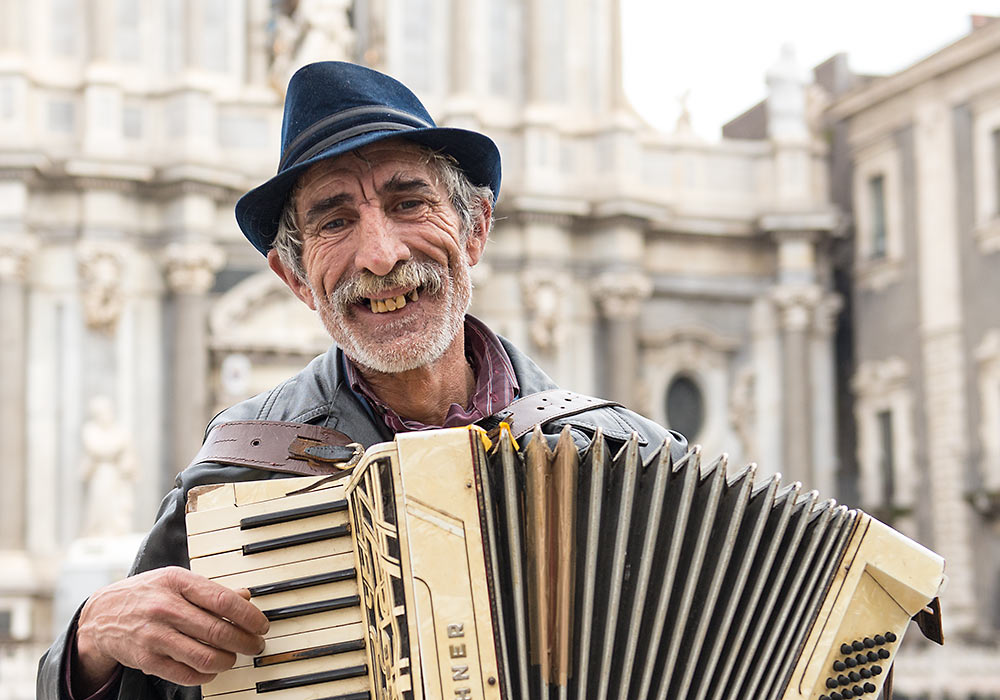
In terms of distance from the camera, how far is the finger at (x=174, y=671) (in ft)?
6.39

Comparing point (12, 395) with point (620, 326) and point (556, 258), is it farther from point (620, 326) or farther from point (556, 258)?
point (620, 326)

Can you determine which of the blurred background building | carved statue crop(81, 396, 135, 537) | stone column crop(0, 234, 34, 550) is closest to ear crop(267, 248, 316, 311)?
the blurred background building

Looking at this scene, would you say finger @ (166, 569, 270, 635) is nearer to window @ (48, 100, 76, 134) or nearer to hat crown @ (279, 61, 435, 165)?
hat crown @ (279, 61, 435, 165)

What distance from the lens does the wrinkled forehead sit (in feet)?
7.48

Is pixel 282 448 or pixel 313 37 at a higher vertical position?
pixel 313 37

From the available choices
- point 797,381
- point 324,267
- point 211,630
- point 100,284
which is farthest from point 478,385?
point 797,381

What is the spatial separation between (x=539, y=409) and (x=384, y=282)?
0.30 m

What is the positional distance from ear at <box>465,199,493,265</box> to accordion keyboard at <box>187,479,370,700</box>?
597 mm

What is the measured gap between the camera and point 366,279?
225cm

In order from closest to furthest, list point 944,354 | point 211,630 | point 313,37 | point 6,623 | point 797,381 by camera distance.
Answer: point 211,630
point 6,623
point 313,37
point 944,354
point 797,381

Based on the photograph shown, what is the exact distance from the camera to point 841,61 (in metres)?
22.0

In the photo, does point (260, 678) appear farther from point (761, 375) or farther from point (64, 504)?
point (761, 375)

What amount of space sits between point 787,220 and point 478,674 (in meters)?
18.1

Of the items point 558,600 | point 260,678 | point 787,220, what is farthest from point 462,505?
point 787,220
